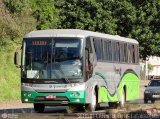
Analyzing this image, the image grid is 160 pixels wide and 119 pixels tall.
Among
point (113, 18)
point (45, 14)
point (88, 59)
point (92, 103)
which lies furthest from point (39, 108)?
point (45, 14)

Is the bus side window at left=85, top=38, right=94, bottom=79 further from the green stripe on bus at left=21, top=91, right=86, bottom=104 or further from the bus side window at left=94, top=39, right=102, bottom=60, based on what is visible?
the bus side window at left=94, top=39, right=102, bottom=60

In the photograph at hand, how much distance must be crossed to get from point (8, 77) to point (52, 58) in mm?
14524

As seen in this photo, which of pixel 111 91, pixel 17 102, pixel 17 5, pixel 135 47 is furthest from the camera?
pixel 17 5

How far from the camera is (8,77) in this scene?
38.1m

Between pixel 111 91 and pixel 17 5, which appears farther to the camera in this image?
pixel 17 5

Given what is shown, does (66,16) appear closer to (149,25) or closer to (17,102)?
(149,25)

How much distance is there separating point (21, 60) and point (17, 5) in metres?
22.3

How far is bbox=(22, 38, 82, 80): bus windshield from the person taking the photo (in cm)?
2381

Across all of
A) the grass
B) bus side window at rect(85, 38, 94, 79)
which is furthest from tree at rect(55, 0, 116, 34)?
bus side window at rect(85, 38, 94, 79)

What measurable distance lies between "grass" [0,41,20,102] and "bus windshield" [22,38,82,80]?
11.8 m

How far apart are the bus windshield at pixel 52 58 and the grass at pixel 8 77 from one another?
11806 mm

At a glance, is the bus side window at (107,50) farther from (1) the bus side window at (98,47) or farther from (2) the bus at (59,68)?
(2) the bus at (59,68)

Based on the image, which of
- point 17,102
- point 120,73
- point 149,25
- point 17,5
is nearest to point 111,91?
point 120,73

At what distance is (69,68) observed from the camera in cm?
2373
